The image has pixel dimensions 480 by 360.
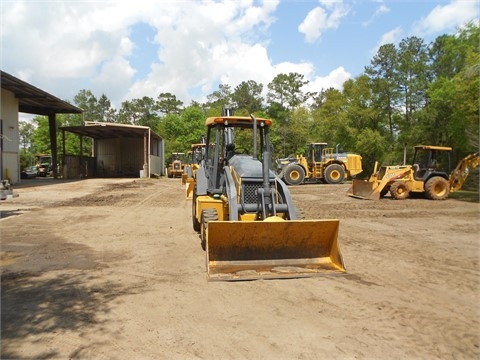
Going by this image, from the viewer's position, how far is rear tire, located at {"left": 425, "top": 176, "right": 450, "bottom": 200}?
53.0 feet

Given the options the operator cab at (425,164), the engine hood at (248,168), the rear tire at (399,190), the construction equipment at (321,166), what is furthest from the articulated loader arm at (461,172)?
the engine hood at (248,168)

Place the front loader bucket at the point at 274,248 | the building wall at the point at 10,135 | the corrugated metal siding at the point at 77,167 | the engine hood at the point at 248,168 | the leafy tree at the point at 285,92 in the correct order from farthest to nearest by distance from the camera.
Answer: the leafy tree at the point at 285,92
the corrugated metal siding at the point at 77,167
the building wall at the point at 10,135
the engine hood at the point at 248,168
the front loader bucket at the point at 274,248

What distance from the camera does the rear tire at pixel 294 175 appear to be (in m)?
24.8

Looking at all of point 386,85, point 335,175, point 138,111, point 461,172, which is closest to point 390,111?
point 386,85

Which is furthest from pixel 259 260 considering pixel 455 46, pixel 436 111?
pixel 436 111

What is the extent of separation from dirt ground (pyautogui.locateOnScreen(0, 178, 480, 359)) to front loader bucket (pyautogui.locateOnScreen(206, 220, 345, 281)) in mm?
274

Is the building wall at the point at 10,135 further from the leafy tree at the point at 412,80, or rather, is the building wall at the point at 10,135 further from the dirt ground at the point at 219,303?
the leafy tree at the point at 412,80

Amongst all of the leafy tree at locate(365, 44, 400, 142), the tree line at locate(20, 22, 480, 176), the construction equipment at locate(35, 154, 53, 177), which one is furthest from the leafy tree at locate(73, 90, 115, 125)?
the leafy tree at locate(365, 44, 400, 142)

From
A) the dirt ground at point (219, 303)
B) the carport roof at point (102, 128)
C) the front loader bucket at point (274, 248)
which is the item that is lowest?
the dirt ground at point (219, 303)

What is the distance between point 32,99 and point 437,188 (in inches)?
960

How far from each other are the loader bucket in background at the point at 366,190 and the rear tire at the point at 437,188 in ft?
6.52

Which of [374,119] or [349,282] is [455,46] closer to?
[374,119]

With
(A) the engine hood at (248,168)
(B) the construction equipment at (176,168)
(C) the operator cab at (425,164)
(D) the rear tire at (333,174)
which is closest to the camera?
(A) the engine hood at (248,168)

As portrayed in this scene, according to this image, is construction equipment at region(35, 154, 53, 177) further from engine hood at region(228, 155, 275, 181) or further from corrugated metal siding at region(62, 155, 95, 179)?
engine hood at region(228, 155, 275, 181)
